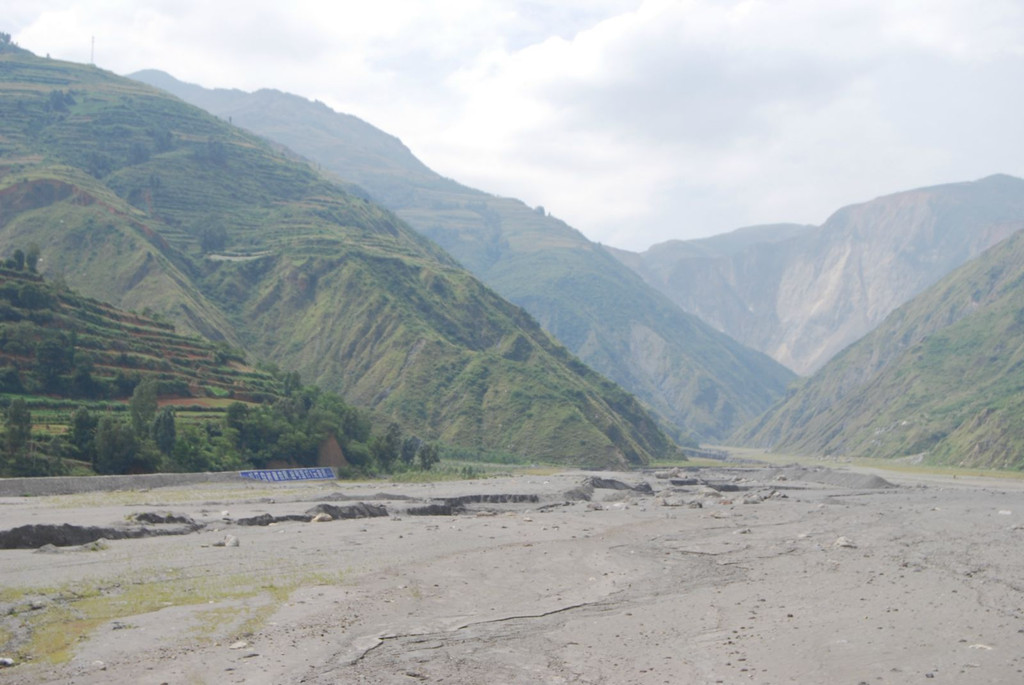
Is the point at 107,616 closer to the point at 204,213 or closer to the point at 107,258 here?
the point at 107,258

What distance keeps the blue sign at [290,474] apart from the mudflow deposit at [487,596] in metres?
16.4

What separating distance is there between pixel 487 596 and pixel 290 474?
44.8 metres

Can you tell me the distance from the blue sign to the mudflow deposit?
16396 mm

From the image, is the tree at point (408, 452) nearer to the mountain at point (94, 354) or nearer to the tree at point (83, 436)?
the mountain at point (94, 354)

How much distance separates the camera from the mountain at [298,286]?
117875mm

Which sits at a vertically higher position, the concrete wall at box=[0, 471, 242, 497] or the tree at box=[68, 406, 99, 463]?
the tree at box=[68, 406, 99, 463]

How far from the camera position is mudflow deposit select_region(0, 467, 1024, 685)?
57.3 ft

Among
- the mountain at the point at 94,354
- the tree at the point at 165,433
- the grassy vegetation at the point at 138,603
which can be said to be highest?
the mountain at the point at 94,354

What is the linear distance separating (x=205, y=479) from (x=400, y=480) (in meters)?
17.1

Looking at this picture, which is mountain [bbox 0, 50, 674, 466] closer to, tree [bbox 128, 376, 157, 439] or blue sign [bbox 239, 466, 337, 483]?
blue sign [bbox 239, 466, 337, 483]

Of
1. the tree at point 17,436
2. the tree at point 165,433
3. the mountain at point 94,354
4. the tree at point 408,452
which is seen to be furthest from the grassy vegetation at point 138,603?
the tree at point 408,452

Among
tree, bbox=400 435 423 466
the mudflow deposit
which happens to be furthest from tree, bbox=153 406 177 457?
tree, bbox=400 435 423 466

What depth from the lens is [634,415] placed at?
493 feet

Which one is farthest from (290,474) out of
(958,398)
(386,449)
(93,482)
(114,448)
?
(958,398)
